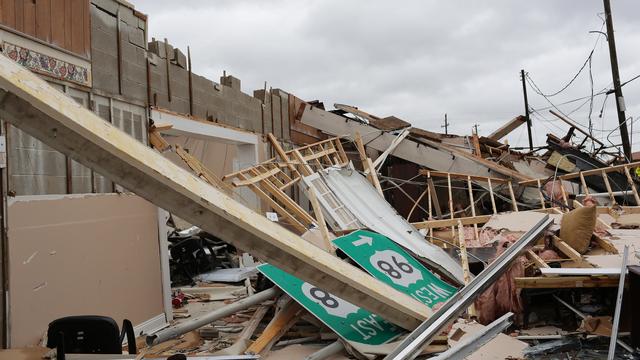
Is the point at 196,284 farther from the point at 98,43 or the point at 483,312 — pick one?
the point at 483,312

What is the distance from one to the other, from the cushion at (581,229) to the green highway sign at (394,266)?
5.21 feet

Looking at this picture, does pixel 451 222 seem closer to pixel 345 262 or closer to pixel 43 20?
pixel 345 262

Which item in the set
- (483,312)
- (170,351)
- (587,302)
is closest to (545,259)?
(587,302)

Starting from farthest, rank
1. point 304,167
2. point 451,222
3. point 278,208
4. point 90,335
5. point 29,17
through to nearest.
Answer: point 304,167
point 451,222
point 278,208
point 29,17
point 90,335

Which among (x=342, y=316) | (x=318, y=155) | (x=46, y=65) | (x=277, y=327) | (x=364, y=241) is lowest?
(x=277, y=327)

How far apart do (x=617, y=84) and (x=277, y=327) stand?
15241 millimetres

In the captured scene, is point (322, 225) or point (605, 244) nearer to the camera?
point (605, 244)

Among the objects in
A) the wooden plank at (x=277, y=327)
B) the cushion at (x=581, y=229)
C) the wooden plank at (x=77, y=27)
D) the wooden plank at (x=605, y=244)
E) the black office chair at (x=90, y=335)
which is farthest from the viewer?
the cushion at (x=581, y=229)

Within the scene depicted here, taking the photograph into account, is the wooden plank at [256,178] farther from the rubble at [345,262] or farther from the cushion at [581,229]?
the cushion at [581,229]

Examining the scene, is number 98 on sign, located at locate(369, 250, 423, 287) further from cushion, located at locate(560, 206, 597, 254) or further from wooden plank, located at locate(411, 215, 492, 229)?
wooden plank, located at locate(411, 215, 492, 229)

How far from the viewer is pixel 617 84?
15594mm

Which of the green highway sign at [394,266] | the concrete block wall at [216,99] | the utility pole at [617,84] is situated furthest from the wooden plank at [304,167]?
the utility pole at [617,84]

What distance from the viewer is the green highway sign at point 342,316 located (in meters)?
4.67

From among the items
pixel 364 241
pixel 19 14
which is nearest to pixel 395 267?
pixel 364 241
